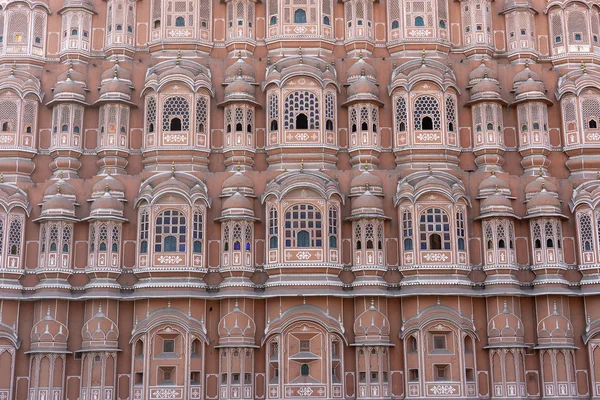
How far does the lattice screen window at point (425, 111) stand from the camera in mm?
33906

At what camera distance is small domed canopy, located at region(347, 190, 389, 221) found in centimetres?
3177

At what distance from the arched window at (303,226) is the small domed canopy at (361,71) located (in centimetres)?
654

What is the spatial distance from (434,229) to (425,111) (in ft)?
17.6

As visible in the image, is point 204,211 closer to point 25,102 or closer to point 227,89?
point 227,89

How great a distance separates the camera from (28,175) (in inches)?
1337

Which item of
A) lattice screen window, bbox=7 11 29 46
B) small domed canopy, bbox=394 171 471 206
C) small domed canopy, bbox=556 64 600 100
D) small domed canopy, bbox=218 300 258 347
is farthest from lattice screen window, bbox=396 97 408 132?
lattice screen window, bbox=7 11 29 46

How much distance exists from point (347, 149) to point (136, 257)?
395 inches

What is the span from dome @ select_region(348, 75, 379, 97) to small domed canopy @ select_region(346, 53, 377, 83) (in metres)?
0.38

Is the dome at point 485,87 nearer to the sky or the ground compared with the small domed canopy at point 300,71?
nearer to the ground

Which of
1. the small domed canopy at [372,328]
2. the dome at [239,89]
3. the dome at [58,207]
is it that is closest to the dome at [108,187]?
the dome at [58,207]

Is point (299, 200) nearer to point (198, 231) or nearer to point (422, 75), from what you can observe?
point (198, 231)

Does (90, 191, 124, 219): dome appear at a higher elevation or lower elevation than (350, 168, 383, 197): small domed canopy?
lower

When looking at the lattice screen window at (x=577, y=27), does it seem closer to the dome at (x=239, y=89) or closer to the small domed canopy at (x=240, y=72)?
the small domed canopy at (x=240, y=72)

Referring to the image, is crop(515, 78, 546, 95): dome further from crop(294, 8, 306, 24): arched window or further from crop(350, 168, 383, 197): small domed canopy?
crop(294, 8, 306, 24): arched window
